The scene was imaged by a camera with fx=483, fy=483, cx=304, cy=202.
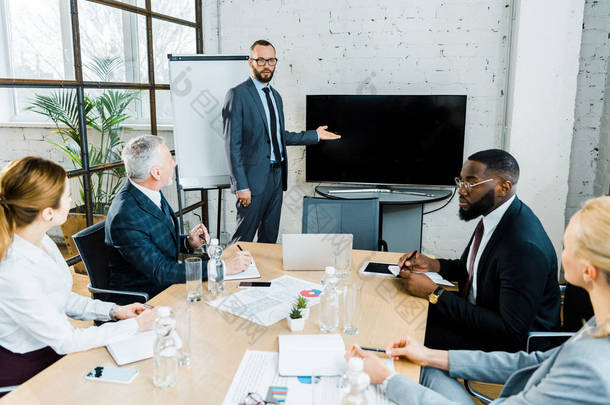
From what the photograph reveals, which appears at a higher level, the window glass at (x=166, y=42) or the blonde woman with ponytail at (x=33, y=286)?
the window glass at (x=166, y=42)

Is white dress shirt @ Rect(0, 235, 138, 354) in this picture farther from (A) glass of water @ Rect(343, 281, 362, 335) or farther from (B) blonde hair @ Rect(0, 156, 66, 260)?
(A) glass of water @ Rect(343, 281, 362, 335)

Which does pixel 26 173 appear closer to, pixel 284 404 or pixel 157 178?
pixel 157 178

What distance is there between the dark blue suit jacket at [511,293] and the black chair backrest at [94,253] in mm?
1431

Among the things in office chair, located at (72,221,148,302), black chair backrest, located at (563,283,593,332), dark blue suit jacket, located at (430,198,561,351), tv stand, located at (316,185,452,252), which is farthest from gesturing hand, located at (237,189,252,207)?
black chair backrest, located at (563,283,593,332)

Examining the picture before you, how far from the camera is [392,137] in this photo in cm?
388

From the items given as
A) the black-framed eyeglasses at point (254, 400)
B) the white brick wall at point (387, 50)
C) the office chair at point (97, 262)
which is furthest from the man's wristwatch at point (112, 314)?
the white brick wall at point (387, 50)

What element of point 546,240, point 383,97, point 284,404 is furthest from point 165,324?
point 383,97

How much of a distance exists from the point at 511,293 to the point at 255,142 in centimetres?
223

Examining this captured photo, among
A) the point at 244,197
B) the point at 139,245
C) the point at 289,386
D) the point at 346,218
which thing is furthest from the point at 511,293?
the point at 244,197

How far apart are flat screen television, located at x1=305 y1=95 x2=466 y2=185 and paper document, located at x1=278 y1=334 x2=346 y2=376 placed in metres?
2.62

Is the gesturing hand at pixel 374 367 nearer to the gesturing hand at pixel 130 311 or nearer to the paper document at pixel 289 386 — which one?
the paper document at pixel 289 386

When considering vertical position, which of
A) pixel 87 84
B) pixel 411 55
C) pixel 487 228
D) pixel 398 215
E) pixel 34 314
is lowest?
pixel 398 215

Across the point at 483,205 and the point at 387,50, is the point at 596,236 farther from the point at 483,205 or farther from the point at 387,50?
the point at 387,50

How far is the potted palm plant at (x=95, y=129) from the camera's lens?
2871 mm
